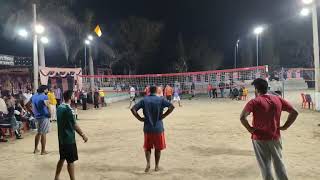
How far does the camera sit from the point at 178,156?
9.01m

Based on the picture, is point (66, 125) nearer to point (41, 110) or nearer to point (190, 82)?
point (41, 110)

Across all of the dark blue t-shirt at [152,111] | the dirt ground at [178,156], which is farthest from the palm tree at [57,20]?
→ the dark blue t-shirt at [152,111]

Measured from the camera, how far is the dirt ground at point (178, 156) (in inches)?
293

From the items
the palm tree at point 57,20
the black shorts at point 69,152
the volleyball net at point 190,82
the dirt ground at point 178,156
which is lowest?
the dirt ground at point 178,156

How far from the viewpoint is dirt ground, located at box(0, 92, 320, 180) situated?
293 inches

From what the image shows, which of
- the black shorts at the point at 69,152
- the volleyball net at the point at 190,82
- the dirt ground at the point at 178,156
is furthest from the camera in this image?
the volleyball net at the point at 190,82

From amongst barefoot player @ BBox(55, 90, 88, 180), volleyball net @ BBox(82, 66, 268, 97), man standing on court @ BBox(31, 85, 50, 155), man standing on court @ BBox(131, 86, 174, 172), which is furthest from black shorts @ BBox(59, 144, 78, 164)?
volleyball net @ BBox(82, 66, 268, 97)

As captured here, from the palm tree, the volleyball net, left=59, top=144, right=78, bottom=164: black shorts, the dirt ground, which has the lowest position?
the dirt ground

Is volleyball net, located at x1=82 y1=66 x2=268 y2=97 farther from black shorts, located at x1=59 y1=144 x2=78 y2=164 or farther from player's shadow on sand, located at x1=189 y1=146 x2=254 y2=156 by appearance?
black shorts, located at x1=59 y1=144 x2=78 y2=164

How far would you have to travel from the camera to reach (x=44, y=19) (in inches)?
1132

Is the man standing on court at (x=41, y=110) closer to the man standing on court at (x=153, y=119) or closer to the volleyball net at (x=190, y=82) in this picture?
the man standing on court at (x=153, y=119)

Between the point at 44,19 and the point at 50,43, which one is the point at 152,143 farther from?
the point at 50,43

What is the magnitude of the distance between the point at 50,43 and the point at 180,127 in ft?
72.5

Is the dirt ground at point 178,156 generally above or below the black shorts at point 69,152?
below
